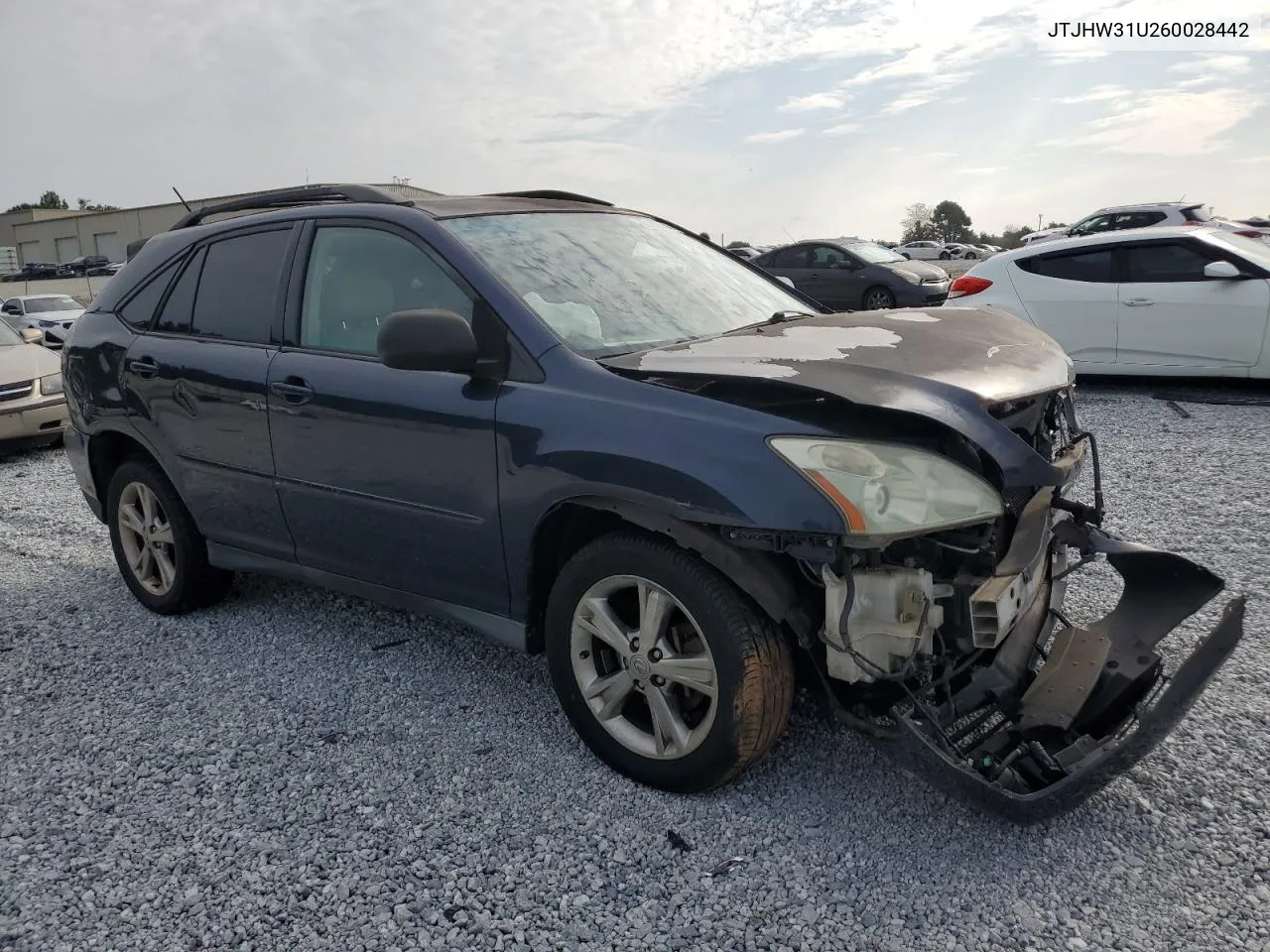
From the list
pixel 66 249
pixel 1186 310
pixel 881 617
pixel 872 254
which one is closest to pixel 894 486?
pixel 881 617

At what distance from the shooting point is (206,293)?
161 inches

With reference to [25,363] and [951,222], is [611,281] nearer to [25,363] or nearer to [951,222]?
[25,363]

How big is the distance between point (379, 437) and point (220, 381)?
1.01 metres

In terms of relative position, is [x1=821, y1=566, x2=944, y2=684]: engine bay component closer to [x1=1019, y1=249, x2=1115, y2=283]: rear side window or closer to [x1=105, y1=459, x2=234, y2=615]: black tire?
[x1=105, y1=459, x2=234, y2=615]: black tire

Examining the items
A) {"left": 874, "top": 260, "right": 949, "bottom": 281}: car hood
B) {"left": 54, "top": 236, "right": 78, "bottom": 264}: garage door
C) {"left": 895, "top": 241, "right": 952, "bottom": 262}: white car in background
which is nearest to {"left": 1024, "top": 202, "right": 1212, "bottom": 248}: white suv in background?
{"left": 874, "top": 260, "right": 949, "bottom": 281}: car hood

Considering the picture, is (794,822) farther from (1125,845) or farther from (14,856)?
(14,856)

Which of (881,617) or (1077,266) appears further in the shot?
(1077,266)

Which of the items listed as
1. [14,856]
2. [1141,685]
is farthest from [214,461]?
[1141,685]

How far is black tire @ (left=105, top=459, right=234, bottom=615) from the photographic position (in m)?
4.25

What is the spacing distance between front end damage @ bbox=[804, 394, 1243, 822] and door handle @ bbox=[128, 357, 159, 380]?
318 centimetres

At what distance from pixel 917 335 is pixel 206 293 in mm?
2974

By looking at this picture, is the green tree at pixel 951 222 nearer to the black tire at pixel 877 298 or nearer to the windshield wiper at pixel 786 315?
the black tire at pixel 877 298

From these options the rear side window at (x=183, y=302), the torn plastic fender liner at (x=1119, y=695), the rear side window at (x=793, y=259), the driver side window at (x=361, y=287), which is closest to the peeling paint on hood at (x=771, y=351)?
the driver side window at (x=361, y=287)

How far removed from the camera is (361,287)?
3.51 meters
